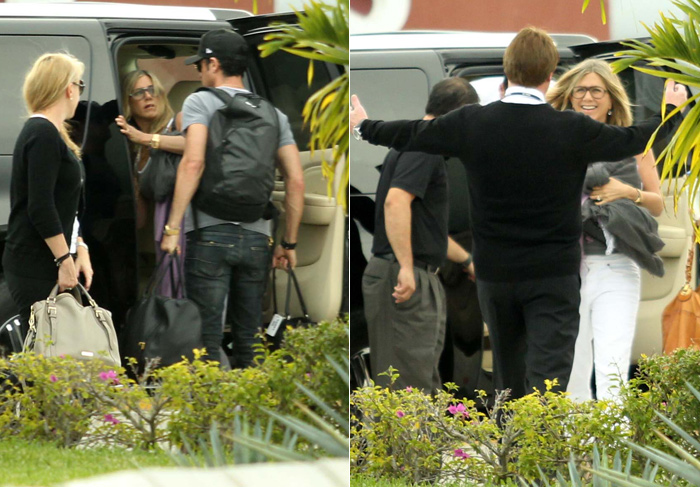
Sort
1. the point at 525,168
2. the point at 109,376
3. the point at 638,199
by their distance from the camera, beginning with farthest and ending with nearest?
the point at 638,199, the point at 525,168, the point at 109,376

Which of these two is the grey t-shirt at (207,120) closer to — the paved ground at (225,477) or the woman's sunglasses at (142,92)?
the woman's sunglasses at (142,92)

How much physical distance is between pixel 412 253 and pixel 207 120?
1.05m

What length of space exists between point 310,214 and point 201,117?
1.74 ft

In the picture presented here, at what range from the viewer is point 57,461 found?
13.0 feet

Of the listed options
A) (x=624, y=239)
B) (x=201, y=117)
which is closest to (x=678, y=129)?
(x=624, y=239)

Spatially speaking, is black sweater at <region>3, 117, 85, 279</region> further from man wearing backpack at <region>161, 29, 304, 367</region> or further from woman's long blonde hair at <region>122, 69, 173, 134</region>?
man wearing backpack at <region>161, 29, 304, 367</region>

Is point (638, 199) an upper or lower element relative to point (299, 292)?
upper

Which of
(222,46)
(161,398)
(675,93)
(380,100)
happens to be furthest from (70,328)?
(675,93)

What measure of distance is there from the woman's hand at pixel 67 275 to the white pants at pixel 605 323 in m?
1.95

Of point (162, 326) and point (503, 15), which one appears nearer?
point (162, 326)

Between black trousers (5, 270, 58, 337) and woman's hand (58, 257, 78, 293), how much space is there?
0.03 metres

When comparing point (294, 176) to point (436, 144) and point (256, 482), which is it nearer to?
point (436, 144)

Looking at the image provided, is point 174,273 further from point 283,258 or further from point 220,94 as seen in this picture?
point 220,94

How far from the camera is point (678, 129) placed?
438cm
